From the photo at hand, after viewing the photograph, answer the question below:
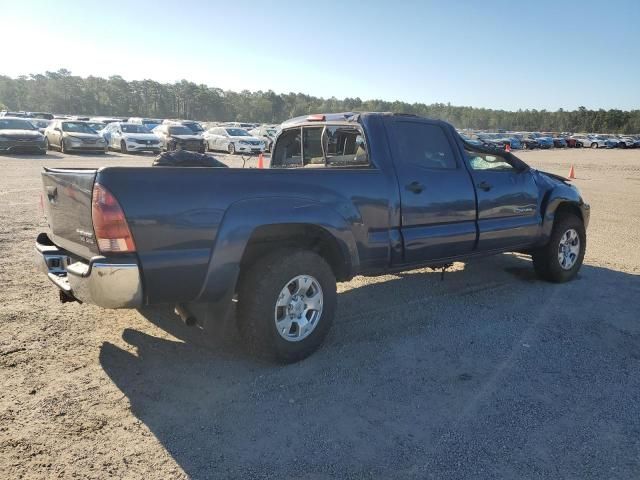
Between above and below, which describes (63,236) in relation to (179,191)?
below

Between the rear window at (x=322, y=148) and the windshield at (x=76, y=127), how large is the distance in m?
22.3

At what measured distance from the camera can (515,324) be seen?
16.4 ft

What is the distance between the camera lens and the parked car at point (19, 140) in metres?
22.6

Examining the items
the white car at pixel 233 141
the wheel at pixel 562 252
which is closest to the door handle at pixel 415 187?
the wheel at pixel 562 252

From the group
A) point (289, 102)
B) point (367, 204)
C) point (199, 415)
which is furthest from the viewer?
point (289, 102)

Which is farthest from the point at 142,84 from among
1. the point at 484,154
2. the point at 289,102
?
the point at 484,154

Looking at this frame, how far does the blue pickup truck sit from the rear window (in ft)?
0.05

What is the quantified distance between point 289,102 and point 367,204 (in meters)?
125

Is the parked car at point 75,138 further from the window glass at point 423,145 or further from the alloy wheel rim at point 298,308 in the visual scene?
the alloy wheel rim at point 298,308

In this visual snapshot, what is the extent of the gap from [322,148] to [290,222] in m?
1.65

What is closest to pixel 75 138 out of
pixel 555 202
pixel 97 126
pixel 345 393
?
pixel 97 126

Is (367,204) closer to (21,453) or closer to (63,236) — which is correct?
(63,236)

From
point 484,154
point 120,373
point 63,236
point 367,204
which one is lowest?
point 120,373

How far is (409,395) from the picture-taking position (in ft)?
11.9
